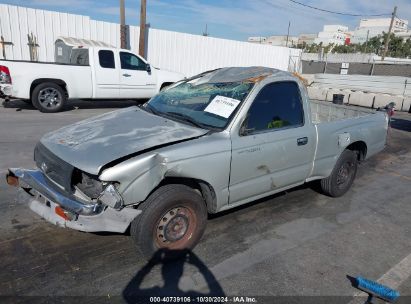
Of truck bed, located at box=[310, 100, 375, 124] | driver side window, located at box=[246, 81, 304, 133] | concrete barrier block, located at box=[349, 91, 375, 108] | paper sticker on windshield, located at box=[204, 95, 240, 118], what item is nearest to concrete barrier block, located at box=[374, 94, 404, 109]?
concrete barrier block, located at box=[349, 91, 375, 108]

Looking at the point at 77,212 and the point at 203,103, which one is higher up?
the point at 203,103

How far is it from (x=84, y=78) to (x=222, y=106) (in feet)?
25.7

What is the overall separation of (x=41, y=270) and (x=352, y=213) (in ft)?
12.3

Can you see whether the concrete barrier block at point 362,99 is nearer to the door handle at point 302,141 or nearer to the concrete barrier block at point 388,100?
the concrete barrier block at point 388,100

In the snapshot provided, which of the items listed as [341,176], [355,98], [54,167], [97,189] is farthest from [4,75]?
[355,98]

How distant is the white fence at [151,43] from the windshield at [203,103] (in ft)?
40.5

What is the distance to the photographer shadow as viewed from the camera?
2.82m

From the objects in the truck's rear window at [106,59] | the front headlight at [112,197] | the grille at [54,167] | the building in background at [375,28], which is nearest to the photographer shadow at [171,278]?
the front headlight at [112,197]

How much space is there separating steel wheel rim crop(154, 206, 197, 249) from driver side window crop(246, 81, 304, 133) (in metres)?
1.08

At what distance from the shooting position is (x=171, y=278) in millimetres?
3004

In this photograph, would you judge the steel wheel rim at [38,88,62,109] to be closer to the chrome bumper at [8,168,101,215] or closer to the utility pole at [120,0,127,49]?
the utility pole at [120,0,127,49]

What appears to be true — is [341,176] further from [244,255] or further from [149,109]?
[149,109]

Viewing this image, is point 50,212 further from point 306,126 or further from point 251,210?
point 306,126

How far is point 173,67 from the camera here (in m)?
18.8
